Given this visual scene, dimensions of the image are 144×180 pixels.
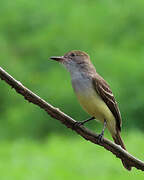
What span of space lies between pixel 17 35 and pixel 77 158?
620 centimetres

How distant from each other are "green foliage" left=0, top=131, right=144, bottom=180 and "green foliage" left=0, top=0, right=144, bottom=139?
0.79 meters

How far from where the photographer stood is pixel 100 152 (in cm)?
1016

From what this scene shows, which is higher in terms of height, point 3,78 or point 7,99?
point 3,78

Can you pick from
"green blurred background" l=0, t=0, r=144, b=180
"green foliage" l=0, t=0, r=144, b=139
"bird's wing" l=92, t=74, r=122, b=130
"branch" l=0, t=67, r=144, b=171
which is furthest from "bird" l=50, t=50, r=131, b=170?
"green foliage" l=0, t=0, r=144, b=139

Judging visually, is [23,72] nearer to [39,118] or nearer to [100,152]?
[39,118]

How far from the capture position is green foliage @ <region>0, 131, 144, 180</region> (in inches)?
355

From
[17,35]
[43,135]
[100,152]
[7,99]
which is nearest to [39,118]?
[43,135]

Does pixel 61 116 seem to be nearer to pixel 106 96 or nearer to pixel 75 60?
pixel 106 96

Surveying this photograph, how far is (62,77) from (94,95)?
7.97m

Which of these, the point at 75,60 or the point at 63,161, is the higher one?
the point at 75,60

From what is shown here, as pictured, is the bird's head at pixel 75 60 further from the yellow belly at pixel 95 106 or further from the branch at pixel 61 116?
the branch at pixel 61 116

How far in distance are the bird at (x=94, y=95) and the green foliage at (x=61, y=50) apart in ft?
20.3

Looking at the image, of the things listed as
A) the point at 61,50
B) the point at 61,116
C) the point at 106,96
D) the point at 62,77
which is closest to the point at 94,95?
the point at 106,96

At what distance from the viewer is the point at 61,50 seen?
13961 mm
